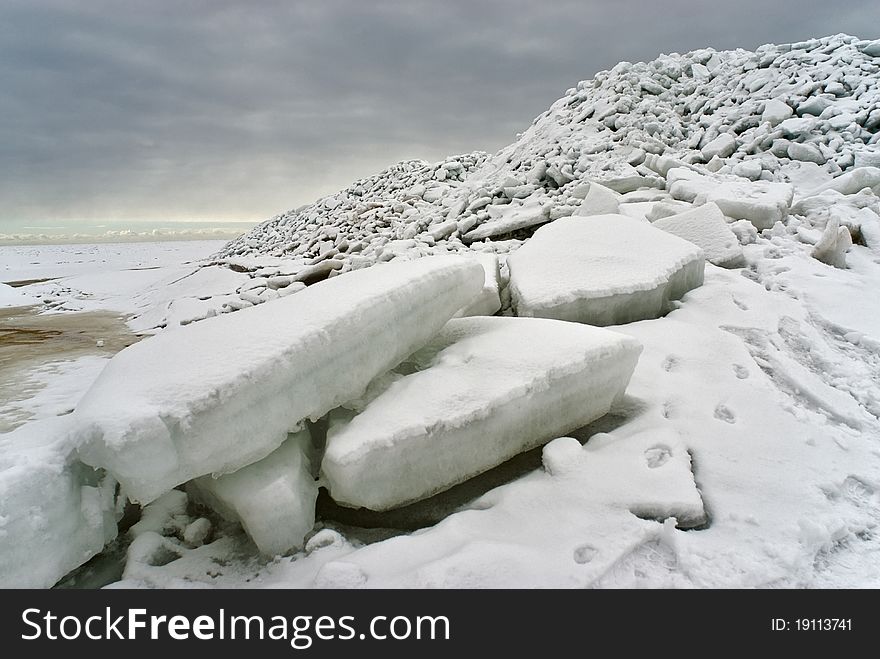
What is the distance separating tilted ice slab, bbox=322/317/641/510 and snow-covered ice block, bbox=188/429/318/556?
12 cm

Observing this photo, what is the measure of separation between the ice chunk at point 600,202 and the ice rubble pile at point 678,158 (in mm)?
13

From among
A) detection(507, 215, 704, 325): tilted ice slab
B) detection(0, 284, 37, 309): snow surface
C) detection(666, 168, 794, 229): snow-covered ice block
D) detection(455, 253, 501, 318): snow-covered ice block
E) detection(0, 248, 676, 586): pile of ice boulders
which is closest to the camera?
detection(0, 248, 676, 586): pile of ice boulders

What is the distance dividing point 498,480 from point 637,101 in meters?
8.65

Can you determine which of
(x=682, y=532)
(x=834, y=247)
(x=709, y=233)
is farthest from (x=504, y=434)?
(x=834, y=247)

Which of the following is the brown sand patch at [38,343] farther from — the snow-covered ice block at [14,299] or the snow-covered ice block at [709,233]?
the snow-covered ice block at [709,233]

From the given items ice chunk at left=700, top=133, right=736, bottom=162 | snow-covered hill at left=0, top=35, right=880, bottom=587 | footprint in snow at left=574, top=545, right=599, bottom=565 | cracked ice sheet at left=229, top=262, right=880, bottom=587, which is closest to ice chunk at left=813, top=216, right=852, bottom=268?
snow-covered hill at left=0, top=35, right=880, bottom=587

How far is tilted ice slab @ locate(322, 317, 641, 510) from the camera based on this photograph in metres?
1.89

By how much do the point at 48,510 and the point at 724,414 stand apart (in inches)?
104

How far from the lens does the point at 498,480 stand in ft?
6.88

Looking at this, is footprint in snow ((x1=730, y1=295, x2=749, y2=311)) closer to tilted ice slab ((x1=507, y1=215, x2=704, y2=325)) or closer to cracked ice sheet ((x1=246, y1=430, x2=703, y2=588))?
tilted ice slab ((x1=507, y1=215, x2=704, y2=325))

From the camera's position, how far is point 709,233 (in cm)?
405

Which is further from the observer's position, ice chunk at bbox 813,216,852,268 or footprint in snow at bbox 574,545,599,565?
ice chunk at bbox 813,216,852,268

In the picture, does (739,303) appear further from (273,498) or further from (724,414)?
(273,498)

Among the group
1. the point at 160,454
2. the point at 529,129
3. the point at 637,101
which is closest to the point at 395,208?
the point at 529,129
